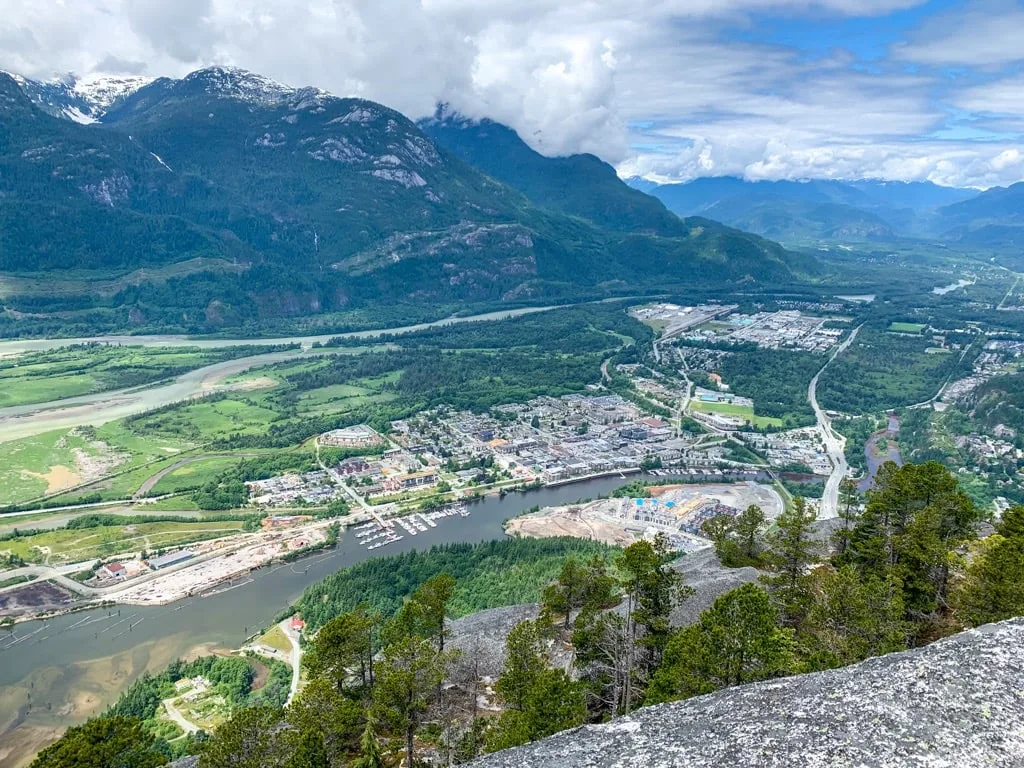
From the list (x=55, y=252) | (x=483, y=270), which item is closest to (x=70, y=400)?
(x=55, y=252)

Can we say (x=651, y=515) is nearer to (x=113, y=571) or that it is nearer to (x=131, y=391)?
(x=113, y=571)

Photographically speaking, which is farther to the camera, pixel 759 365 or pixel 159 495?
pixel 759 365

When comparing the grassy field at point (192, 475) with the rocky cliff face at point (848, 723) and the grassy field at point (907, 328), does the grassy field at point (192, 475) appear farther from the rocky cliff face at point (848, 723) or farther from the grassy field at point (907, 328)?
the grassy field at point (907, 328)

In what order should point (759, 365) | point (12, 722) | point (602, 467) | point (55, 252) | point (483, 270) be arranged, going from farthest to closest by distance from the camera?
point (483, 270), point (55, 252), point (759, 365), point (602, 467), point (12, 722)

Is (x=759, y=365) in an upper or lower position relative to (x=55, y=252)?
lower

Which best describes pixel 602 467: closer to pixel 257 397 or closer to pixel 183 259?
pixel 257 397

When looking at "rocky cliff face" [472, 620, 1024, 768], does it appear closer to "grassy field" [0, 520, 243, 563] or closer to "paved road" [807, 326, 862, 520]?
"paved road" [807, 326, 862, 520]
